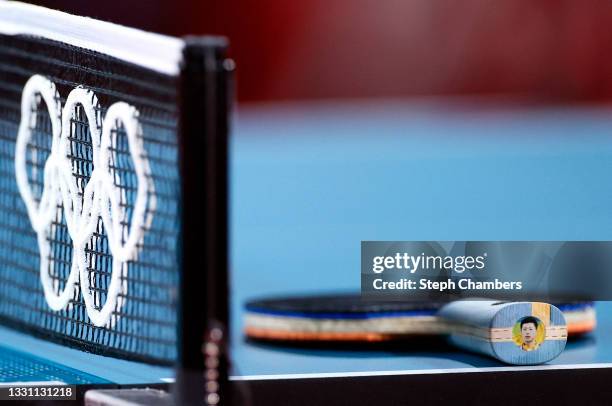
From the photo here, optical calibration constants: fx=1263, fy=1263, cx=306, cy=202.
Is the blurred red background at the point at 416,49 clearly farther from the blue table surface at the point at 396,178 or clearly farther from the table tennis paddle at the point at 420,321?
the table tennis paddle at the point at 420,321

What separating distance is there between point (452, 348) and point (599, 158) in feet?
8.30

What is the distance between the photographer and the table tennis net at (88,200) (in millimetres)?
1585

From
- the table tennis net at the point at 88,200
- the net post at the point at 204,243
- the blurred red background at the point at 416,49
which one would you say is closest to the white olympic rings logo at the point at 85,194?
the table tennis net at the point at 88,200

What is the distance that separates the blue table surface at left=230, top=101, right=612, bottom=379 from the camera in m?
4.38

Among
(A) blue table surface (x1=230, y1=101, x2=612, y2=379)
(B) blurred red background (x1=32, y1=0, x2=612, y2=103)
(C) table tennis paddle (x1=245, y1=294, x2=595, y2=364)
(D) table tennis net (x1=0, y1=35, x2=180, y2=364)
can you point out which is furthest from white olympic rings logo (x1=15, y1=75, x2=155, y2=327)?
(B) blurred red background (x1=32, y1=0, x2=612, y2=103)

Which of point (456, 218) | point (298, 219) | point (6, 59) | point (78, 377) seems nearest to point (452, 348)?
point (78, 377)

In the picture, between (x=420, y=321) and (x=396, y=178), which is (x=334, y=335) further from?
(x=396, y=178)

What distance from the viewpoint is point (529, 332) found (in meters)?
2.09

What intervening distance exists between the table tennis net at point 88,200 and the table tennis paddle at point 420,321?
24.9 inches

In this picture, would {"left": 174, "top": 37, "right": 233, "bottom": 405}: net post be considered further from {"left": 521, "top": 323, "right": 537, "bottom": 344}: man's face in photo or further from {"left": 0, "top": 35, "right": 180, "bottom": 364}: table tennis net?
{"left": 521, "top": 323, "right": 537, "bottom": 344}: man's face in photo

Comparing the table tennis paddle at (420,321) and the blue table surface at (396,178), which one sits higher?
the blue table surface at (396,178)

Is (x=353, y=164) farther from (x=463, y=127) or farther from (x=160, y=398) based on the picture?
(x=160, y=398)

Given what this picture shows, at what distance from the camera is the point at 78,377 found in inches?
76.5

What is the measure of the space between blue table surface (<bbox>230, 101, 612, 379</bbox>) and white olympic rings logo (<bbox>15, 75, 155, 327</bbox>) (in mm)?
1981
